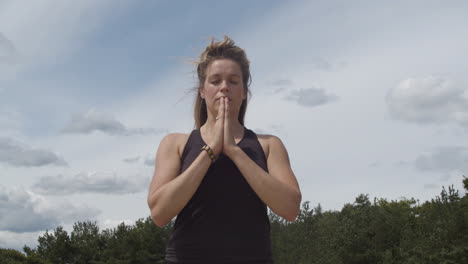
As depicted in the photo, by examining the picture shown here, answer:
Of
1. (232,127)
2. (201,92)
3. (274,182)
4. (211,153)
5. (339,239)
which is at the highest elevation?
(339,239)

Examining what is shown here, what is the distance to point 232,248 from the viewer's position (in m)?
3.78

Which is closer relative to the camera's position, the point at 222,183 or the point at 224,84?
the point at 222,183

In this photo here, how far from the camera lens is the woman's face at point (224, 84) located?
13.6 ft

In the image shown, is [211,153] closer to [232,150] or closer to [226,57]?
[232,150]

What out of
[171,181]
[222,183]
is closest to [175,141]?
[171,181]

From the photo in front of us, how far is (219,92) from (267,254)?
1.21 metres

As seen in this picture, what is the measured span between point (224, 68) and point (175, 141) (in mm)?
659

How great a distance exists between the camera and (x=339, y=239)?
5841 centimetres

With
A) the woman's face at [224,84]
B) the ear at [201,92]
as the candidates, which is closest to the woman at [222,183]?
the woman's face at [224,84]

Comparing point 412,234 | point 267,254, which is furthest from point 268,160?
point 412,234

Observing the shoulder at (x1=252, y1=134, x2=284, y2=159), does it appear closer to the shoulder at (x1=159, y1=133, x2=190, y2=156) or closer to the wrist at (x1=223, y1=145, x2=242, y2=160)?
the wrist at (x1=223, y1=145, x2=242, y2=160)

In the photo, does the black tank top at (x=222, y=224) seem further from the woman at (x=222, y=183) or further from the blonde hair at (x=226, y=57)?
the blonde hair at (x=226, y=57)

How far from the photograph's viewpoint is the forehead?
13.6 feet

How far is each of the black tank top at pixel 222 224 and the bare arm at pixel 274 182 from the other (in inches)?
5.2
